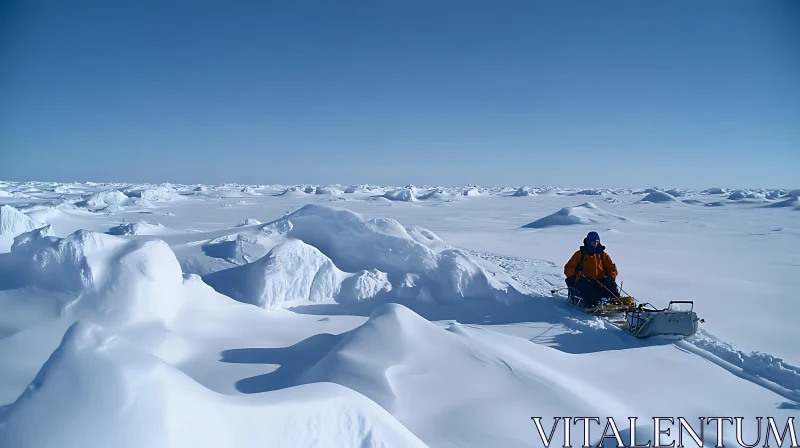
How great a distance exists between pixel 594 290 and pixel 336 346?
486 cm

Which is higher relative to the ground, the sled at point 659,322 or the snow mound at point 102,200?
the snow mound at point 102,200

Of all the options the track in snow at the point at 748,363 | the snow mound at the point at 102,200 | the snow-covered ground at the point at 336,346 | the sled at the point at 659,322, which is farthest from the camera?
the snow mound at the point at 102,200

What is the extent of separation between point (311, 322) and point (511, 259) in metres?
7.71

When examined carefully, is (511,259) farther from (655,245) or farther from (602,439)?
(602,439)

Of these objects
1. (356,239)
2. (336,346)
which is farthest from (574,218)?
(336,346)

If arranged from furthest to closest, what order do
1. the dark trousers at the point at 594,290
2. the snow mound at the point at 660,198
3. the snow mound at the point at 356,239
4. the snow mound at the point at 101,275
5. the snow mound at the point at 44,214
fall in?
1. the snow mound at the point at 660,198
2. the snow mound at the point at 44,214
3. the snow mound at the point at 356,239
4. the dark trousers at the point at 594,290
5. the snow mound at the point at 101,275

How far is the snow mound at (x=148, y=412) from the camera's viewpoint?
183cm

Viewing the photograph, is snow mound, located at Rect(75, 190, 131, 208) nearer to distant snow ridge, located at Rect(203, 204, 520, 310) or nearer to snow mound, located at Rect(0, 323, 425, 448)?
distant snow ridge, located at Rect(203, 204, 520, 310)

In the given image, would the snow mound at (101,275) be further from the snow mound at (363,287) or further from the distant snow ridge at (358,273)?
the snow mound at (363,287)

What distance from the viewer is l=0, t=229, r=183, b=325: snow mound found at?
4.26 m

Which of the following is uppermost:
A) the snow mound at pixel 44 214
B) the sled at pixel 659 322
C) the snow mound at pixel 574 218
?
the snow mound at pixel 44 214

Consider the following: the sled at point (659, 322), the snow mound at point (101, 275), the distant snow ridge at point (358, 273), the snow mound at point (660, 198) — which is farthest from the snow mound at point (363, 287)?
the snow mound at point (660, 198)

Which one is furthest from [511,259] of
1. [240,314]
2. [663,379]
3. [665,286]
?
[240,314]

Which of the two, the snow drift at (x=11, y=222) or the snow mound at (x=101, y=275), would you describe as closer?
the snow mound at (x=101, y=275)
